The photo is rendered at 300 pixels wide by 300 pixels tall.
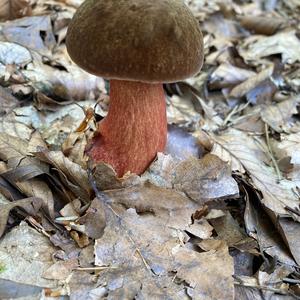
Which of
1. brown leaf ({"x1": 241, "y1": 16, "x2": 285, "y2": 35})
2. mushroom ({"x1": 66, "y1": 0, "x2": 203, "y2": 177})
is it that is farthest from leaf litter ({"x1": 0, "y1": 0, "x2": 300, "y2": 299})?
brown leaf ({"x1": 241, "y1": 16, "x2": 285, "y2": 35})

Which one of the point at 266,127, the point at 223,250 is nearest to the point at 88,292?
the point at 223,250

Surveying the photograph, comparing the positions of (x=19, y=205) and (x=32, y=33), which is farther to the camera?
(x=32, y=33)

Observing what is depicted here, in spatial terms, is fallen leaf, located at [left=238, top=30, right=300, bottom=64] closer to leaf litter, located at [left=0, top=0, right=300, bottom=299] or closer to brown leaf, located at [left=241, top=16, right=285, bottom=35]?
brown leaf, located at [left=241, top=16, right=285, bottom=35]

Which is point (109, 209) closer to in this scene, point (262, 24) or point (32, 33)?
point (32, 33)

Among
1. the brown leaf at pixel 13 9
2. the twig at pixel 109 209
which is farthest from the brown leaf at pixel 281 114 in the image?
the brown leaf at pixel 13 9

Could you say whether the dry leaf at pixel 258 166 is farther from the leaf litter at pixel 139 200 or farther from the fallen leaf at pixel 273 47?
the fallen leaf at pixel 273 47

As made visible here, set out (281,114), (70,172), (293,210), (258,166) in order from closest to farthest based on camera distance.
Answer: (70,172) < (293,210) < (258,166) < (281,114)

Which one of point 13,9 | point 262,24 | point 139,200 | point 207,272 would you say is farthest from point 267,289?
point 262,24
